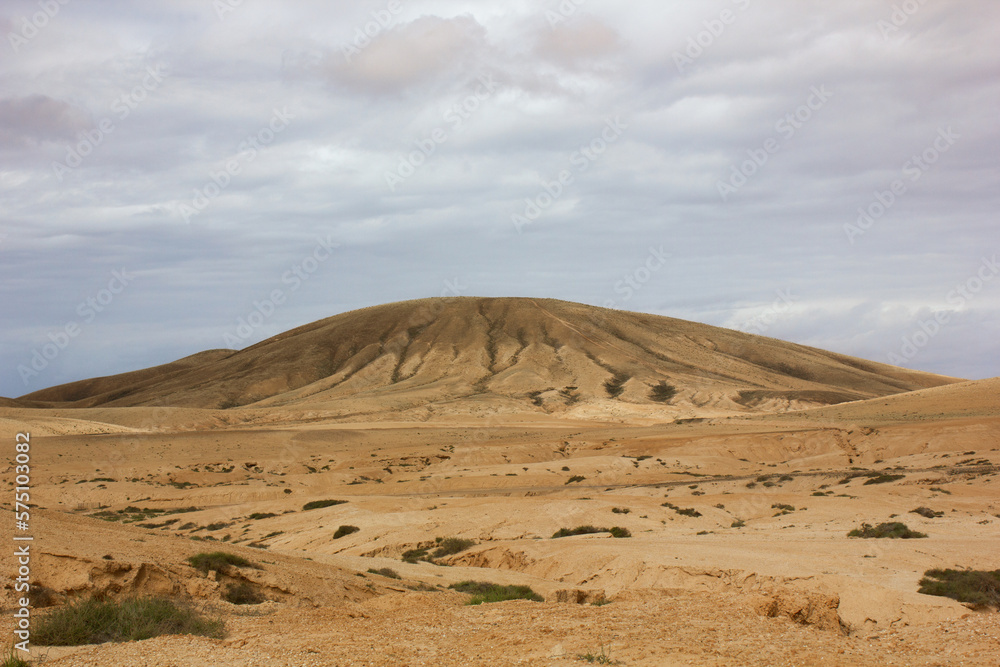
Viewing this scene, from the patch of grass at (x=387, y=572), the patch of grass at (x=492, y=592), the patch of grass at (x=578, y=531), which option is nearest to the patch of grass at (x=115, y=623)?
the patch of grass at (x=492, y=592)

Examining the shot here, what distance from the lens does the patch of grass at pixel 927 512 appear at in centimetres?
2295

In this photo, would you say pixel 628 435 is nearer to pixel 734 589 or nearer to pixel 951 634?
pixel 734 589

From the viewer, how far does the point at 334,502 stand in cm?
3061

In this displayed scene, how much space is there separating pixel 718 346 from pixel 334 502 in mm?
104436

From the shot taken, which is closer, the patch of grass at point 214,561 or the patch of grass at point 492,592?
the patch of grass at point 214,561

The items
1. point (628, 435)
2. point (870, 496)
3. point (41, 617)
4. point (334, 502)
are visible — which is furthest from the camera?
point (628, 435)

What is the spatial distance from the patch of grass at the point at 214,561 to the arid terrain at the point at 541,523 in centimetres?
21

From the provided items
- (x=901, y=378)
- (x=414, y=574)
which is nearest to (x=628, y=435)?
(x=414, y=574)

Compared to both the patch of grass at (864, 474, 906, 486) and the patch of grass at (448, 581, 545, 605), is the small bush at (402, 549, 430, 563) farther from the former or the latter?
the patch of grass at (864, 474, 906, 486)

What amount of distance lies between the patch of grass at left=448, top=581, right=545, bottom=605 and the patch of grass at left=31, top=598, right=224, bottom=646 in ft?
16.9

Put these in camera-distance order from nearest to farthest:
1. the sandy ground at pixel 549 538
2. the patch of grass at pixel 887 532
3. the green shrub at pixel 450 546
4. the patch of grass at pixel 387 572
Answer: the sandy ground at pixel 549 538
the patch of grass at pixel 387 572
the patch of grass at pixel 887 532
the green shrub at pixel 450 546

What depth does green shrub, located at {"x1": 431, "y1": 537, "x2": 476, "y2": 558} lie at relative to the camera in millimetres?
21609

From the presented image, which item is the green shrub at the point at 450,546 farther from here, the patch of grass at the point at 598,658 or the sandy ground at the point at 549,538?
the patch of grass at the point at 598,658

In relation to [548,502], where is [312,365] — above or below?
above
